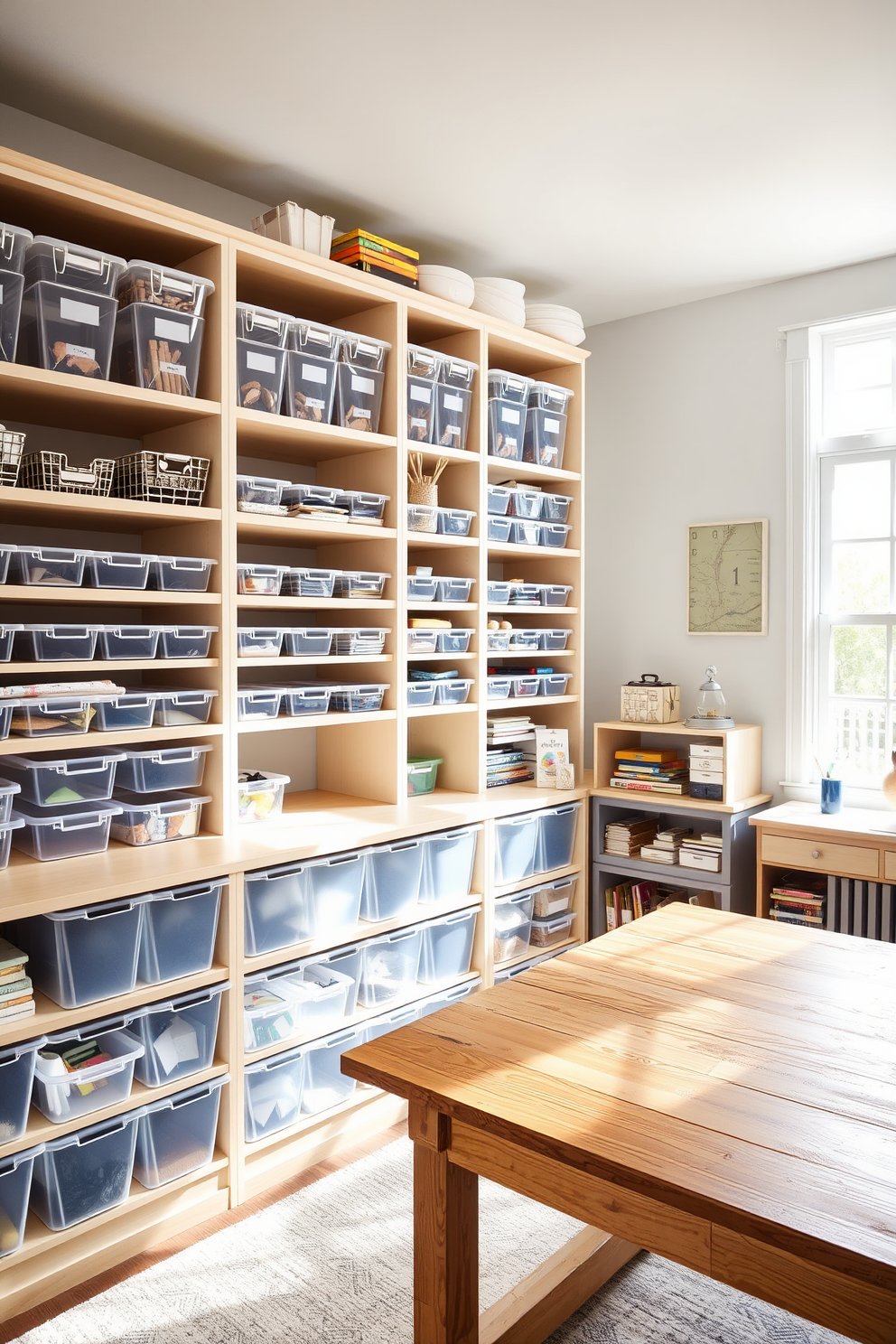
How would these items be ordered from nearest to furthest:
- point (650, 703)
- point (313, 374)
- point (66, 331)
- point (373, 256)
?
point (66, 331)
point (313, 374)
point (373, 256)
point (650, 703)

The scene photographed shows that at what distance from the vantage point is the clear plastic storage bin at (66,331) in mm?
2146

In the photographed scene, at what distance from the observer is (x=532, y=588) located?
359cm

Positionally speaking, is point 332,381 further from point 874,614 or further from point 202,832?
point 874,614

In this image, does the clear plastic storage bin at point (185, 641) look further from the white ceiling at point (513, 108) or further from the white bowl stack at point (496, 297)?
the white bowl stack at point (496, 297)

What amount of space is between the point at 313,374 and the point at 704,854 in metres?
2.20

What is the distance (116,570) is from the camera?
2.32m

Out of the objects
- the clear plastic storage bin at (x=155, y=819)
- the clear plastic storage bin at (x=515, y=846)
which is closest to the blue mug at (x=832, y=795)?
the clear plastic storage bin at (x=515, y=846)

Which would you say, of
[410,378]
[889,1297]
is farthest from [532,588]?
[889,1297]

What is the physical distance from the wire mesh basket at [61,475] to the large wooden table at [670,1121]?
1475 mm

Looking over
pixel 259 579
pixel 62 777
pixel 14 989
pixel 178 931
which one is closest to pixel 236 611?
pixel 259 579

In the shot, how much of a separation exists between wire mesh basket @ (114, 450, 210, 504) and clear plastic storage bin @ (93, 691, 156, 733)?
0.50 m

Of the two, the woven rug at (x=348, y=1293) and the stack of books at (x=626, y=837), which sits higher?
the stack of books at (x=626, y=837)

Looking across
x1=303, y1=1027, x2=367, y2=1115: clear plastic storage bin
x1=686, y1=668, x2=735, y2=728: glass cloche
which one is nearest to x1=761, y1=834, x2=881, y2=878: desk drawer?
x1=686, y1=668, x2=735, y2=728: glass cloche

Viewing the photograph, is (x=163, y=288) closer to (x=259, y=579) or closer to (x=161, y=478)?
(x=161, y=478)
